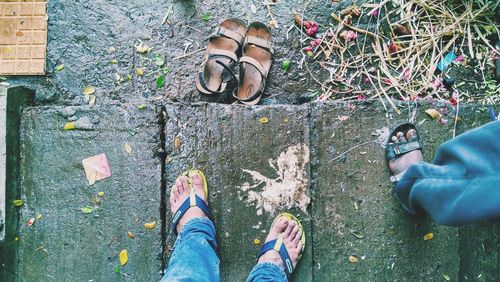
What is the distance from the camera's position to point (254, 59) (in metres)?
2.83

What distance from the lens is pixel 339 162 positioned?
2.70m

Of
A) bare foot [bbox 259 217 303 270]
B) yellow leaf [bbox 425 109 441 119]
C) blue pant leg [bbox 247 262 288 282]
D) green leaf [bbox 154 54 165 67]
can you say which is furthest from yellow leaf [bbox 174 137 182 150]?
yellow leaf [bbox 425 109 441 119]

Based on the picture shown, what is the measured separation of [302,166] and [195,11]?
48.3 inches

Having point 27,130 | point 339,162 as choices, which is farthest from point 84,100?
point 339,162

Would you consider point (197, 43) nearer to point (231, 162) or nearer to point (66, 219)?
point (231, 162)

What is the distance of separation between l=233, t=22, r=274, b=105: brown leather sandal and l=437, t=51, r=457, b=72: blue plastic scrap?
3.43ft

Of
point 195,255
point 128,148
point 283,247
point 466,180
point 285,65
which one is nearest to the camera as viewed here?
point 466,180

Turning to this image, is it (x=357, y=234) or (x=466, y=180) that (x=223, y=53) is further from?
(x=466, y=180)

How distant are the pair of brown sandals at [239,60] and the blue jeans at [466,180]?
1.17 metres

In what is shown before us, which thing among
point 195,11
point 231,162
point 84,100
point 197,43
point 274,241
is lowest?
point 274,241

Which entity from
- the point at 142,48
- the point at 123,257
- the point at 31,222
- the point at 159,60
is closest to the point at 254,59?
the point at 159,60

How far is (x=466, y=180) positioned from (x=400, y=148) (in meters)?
0.73

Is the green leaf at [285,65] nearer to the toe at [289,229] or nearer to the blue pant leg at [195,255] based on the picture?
the toe at [289,229]

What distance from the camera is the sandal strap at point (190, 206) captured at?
266 cm
